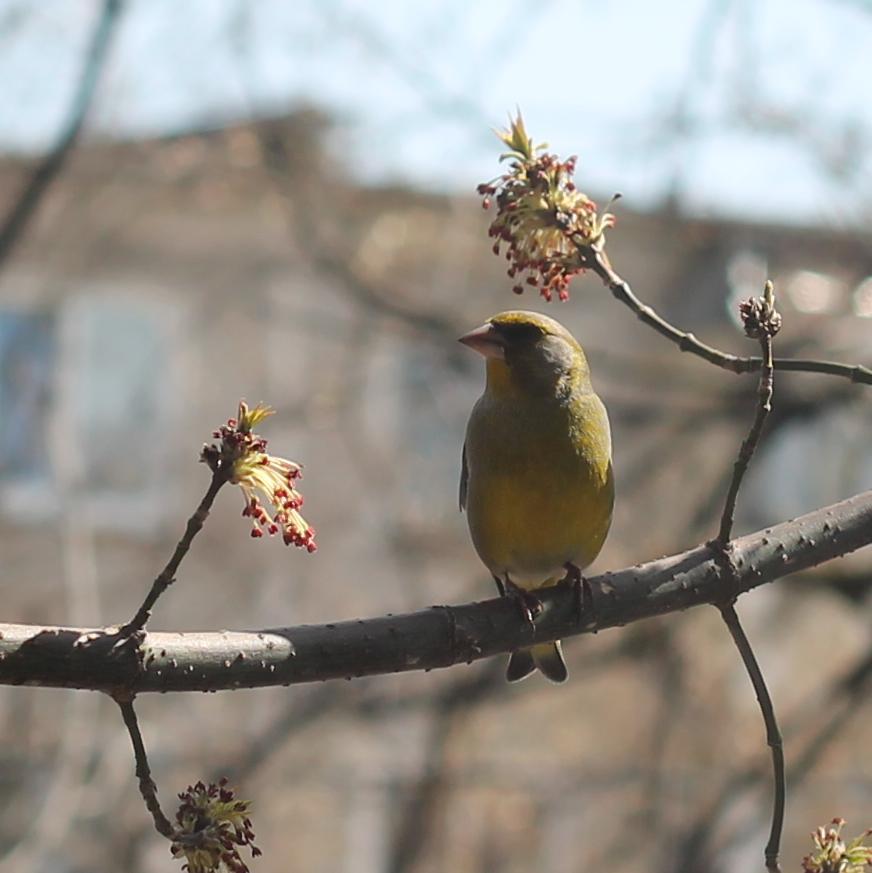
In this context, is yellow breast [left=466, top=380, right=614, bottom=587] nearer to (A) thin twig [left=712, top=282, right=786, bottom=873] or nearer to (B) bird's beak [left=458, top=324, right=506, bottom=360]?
(B) bird's beak [left=458, top=324, right=506, bottom=360]

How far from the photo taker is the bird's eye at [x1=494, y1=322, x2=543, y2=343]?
309 cm

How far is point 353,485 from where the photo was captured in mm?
12164

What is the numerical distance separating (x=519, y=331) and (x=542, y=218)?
3.54ft

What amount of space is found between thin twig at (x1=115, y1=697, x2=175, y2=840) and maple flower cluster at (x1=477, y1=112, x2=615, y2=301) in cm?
84

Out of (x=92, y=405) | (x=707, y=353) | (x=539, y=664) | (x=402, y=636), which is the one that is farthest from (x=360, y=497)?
(x=402, y=636)

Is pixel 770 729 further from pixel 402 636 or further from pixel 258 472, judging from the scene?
pixel 258 472

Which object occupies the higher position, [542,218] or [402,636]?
[542,218]

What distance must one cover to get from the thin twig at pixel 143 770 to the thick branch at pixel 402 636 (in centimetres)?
4

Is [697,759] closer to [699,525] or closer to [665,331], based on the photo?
[699,525]

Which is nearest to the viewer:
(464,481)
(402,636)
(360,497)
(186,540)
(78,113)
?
(186,540)

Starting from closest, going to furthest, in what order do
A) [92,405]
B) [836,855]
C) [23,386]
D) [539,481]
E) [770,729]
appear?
[836,855] < [770,729] < [539,481] < [23,386] < [92,405]

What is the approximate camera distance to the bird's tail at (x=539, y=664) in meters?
3.12

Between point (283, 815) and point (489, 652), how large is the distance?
33.9 ft

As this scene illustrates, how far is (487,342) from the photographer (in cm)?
305
